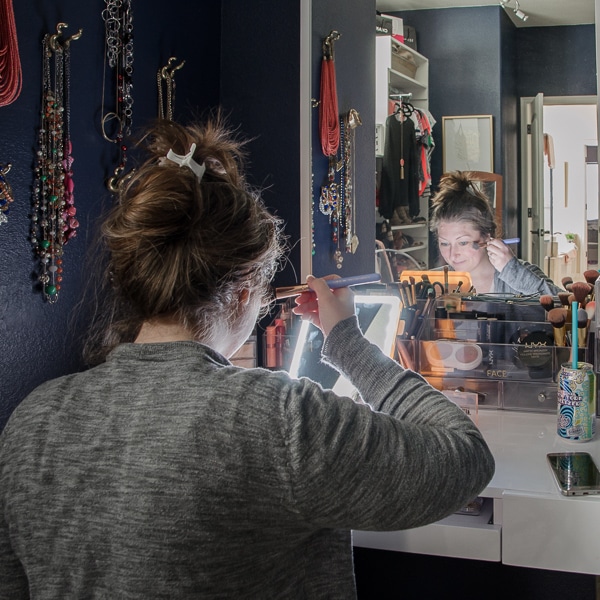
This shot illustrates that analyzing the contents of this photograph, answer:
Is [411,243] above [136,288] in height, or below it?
above

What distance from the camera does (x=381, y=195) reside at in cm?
213

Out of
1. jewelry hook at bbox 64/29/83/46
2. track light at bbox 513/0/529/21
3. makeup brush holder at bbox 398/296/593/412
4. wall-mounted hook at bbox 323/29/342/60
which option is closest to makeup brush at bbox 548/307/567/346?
makeup brush holder at bbox 398/296/593/412

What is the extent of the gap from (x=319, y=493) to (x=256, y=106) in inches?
64.6

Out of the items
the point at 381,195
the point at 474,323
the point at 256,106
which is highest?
the point at 256,106

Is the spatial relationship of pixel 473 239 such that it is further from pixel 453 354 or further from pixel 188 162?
pixel 188 162

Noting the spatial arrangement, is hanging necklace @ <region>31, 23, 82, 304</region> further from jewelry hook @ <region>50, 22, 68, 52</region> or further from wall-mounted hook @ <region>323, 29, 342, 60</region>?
wall-mounted hook @ <region>323, 29, 342, 60</region>

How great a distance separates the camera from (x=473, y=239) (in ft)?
6.69

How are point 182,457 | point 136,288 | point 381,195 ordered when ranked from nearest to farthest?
point 182,457, point 136,288, point 381,195

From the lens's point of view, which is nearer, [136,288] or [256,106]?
[136,288]

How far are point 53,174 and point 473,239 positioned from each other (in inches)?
42.0

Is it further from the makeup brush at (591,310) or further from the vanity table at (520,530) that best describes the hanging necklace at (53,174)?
the makeup brush at (591,310)

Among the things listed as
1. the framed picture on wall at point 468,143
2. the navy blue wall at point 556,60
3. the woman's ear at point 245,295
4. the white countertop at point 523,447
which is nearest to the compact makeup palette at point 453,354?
the white countertop at point 523,447

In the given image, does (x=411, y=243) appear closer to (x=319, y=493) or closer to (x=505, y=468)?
(x=505, y=468)

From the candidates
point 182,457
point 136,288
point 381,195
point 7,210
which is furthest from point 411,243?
point 182,457
